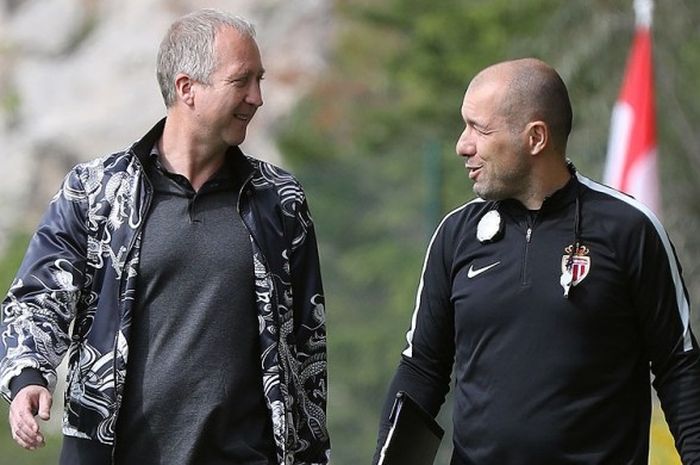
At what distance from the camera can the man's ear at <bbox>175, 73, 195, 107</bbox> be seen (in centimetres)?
527

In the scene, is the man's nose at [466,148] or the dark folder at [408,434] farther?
the man's nose at [466,148]

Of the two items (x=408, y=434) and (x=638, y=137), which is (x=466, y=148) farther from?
(x=638, y=137)

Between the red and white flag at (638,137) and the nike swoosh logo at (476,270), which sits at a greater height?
the red and white flag at (638,137)

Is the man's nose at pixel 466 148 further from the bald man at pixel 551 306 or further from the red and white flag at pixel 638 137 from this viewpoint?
the red and white flag at pixel 638 137

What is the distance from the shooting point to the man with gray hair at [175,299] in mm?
5145

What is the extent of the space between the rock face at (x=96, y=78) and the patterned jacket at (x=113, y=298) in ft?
97.0

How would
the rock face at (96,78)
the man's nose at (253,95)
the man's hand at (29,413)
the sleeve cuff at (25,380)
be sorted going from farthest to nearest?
the rock face at (96,78) < the man's nose at (253,95) < the sleeve cuff at (25,380) < the man's hand at (29,413)

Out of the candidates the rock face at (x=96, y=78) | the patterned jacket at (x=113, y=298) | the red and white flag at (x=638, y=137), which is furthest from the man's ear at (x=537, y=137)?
the rock face at (x=96, y=78)

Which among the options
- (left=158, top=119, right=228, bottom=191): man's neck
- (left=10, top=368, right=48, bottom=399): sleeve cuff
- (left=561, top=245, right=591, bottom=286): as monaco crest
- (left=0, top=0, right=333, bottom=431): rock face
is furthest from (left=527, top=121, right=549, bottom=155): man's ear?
(left=0, top=0, right=333, bottom=431): rock face

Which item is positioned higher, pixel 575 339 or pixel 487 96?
pixel 487 96

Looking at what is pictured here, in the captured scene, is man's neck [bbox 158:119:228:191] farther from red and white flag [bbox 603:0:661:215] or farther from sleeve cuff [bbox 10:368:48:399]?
red and white flag [bbox 603:0:661:215]

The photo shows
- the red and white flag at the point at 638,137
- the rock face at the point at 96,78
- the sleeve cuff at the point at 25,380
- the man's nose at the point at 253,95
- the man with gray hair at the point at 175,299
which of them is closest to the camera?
the sleeve cuff at the point at 25,380

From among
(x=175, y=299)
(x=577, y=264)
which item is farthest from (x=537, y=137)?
(x=175, y=299)

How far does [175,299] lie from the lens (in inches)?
204
